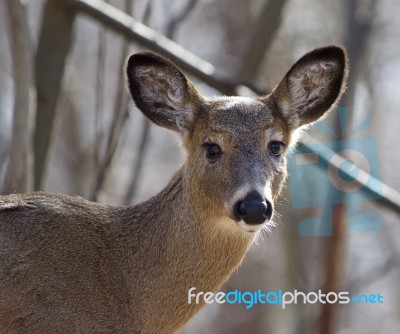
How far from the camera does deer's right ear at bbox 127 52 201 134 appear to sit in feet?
26.0

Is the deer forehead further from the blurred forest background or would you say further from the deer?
the blurred forest background

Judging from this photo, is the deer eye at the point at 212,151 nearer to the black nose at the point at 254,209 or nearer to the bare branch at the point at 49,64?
the black nose at the point at 254,209

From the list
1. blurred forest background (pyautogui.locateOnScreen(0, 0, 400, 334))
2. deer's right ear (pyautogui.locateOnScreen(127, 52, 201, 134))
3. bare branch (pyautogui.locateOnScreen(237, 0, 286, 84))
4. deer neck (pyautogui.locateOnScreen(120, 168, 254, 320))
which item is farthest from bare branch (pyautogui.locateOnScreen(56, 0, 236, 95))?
deer neck (pyautogui.locateOnScreen(120, 168, 254, 320))

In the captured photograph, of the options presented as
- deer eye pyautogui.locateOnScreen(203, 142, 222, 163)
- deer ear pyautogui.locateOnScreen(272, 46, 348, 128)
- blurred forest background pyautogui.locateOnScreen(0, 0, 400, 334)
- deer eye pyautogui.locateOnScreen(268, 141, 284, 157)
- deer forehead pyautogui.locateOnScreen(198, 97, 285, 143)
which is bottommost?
blurred forest background pyautogui.locateOnScreen(0, 0, 400, 334)

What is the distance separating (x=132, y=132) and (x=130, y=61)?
58.6ft

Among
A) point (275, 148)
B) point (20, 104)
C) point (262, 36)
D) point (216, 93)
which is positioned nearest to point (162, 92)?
point (275, 148)

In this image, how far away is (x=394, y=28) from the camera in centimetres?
2044

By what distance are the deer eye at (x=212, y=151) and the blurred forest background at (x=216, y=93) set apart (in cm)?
123

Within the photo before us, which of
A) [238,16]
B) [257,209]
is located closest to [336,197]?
[257,209]

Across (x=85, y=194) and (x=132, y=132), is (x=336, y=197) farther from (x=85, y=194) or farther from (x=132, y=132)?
(x=132, y=132)

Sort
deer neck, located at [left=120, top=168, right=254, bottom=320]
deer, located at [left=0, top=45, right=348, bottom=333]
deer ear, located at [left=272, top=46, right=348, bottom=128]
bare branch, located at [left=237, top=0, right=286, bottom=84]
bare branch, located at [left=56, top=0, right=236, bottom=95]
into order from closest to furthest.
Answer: deer, located at [left=0, top=45, right=348, bottom=333]
deer neck, located at [left=120, top=168, right=254, bottom=320]
deer ear, located at [left=272, top=46, right=348, bottom=128]
bare branch, located at [left=56, top=0, right=236, bottom=95]
bare branch, located at [left=237, top=0, right=286, bottom=84]

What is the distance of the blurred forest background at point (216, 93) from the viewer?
10.6m

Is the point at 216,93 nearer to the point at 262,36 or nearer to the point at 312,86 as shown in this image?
the point at 262,36

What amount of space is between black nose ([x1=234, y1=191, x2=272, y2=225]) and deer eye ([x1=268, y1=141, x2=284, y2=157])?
27.8 inches
